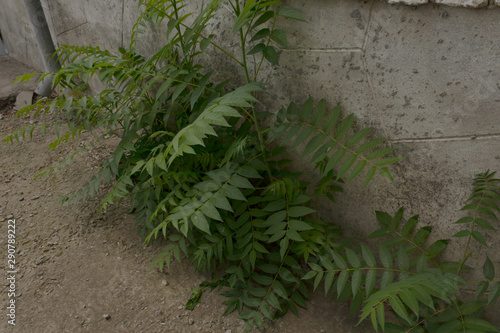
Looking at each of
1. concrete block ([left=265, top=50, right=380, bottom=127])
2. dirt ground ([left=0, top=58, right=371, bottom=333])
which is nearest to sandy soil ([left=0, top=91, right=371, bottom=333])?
dirt ground ([left=0, top=58, right=371, bottom=333])

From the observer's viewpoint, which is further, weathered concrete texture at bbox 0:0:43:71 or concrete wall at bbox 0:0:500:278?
weathered concrete texture at bbox 0:0:43:71

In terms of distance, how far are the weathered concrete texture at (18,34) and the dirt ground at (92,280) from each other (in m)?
2.34

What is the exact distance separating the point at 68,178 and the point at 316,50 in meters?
2.26

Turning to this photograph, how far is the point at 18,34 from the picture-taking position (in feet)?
17.5

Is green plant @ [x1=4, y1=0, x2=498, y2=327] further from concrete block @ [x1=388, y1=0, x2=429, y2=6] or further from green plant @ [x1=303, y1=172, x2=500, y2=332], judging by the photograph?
concrete block @ [x1=388, y1=0, x2=429, y2=6]

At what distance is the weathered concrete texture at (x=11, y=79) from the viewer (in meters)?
4.78

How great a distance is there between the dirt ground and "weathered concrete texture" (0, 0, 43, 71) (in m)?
2.34

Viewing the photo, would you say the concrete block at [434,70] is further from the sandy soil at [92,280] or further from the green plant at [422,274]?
the sandy soil at [92,280]

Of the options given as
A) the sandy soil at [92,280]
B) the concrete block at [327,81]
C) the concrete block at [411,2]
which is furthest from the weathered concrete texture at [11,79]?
the concrete block at [411,2]

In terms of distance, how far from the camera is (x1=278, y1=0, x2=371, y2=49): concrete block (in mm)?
2043

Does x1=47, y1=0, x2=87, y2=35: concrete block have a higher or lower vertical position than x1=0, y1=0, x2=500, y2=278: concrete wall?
higher

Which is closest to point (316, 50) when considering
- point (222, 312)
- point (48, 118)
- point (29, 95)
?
point (222, 312)

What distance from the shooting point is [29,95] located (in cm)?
478

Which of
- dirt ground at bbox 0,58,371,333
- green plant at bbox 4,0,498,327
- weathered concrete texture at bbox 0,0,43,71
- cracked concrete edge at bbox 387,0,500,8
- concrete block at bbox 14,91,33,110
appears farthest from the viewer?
weathered concrete texture at bbox 0,0,43,71
